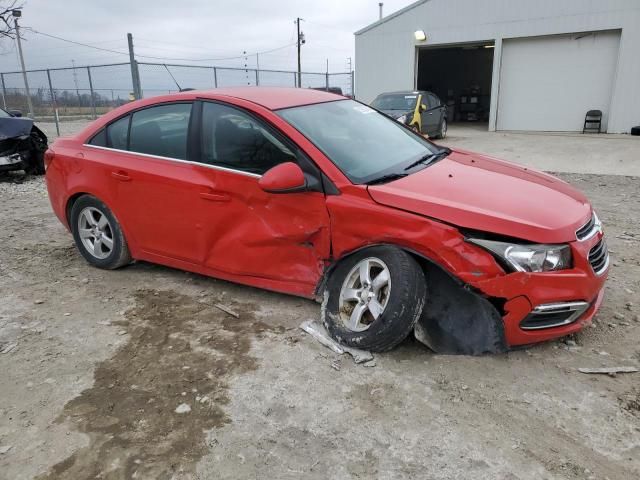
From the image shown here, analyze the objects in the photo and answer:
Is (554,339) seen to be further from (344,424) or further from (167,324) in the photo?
(167,324)

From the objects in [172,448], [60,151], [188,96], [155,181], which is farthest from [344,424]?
[60,151]

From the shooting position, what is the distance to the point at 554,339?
331cm

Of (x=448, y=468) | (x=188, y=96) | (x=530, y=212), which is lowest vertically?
(x=448, y=468)

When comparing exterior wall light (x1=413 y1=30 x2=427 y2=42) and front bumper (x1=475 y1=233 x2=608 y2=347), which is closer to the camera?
front bumper (x1=475 y1=233 x2=608 y2=347)

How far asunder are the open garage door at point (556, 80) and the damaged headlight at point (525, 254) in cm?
1622

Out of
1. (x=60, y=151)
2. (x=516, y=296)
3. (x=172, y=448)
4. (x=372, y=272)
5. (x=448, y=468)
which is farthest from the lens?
(x=60, y=151)

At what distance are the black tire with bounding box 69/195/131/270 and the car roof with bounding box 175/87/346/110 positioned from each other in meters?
1.23

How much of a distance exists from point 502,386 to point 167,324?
227 cm

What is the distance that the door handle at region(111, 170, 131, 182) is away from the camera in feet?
13.9

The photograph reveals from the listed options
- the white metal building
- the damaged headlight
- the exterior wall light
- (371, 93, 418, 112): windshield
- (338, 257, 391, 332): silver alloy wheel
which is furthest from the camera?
the exterior wall light

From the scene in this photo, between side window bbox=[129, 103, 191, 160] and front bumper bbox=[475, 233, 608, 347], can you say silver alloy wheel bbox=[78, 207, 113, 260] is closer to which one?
side window bbox=[129, 103, 191, 160]

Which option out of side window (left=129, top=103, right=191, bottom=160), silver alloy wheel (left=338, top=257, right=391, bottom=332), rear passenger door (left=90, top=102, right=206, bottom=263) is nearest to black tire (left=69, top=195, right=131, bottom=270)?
rear passenger door (left=90, top=102, right=206, bottom=263)

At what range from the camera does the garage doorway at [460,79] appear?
80.8 feet

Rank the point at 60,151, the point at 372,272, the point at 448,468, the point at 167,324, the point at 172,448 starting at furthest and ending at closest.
A: the point at 60,151, the point at 167,324, the point at 372,272, the point at 172,448, the point at 448,468
